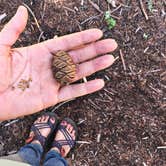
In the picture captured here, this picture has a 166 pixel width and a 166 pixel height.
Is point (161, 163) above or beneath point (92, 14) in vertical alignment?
beneath

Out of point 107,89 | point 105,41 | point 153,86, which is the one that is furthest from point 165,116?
point 105,41

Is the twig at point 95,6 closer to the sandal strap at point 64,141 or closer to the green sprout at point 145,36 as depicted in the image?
the green sprout at point 145,36

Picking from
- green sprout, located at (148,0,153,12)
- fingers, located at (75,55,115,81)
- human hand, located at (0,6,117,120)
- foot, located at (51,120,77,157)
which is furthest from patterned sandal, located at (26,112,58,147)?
green sprout, located at (148,0,153,12)

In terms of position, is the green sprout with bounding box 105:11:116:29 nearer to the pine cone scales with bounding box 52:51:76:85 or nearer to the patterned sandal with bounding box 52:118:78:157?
the pine cone scales with bounding box 52:51:76:85

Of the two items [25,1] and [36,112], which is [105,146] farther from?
[25,1]

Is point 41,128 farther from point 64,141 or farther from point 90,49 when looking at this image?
point 90,49

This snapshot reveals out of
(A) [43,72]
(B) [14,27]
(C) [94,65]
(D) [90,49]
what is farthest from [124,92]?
(B) [14,27]

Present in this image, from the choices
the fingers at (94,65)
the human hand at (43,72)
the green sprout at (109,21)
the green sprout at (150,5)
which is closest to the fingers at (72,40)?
the human hand at (43,72)
